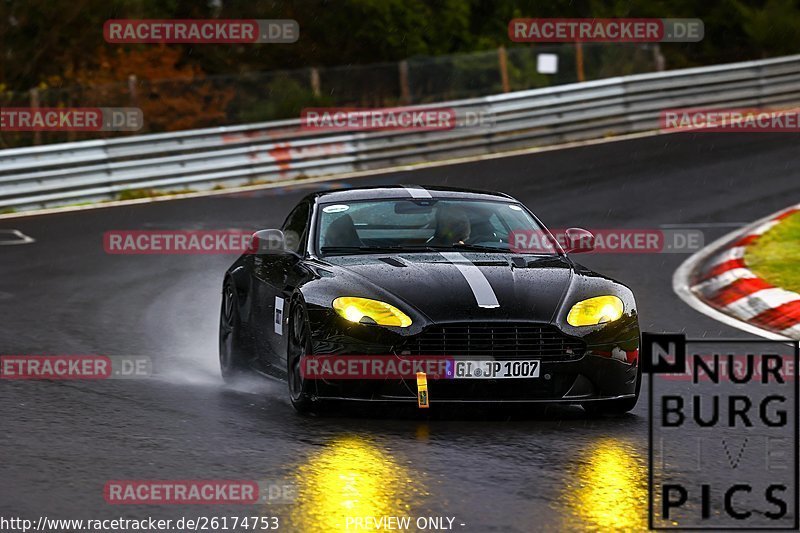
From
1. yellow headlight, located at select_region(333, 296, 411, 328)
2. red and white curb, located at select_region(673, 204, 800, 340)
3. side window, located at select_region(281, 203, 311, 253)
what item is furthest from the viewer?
red and white curb, located at select_region(673, 204, 800, 340)

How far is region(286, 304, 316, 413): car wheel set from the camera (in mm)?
8359

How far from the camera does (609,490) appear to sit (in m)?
6.61

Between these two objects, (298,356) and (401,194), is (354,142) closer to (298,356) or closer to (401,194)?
(401,194)

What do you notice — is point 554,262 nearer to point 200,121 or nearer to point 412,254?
point 412,254

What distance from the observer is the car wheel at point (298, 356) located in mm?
8359

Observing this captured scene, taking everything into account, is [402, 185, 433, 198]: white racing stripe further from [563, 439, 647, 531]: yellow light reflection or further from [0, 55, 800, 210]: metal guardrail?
[0, 55, 800, 210]: metal guardrail

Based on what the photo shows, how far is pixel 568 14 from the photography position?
3766 cm

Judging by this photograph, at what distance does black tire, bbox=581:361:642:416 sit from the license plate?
502 millimetres

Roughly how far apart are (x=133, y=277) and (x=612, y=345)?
7.66 meters

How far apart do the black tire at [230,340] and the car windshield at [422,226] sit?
3.20 feet

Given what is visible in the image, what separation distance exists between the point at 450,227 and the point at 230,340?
1.69 meters

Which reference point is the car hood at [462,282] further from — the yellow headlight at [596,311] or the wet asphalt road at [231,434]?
the wet asphalt road at [231,434]

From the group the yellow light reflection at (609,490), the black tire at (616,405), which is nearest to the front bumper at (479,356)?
the black tire at (616,405)

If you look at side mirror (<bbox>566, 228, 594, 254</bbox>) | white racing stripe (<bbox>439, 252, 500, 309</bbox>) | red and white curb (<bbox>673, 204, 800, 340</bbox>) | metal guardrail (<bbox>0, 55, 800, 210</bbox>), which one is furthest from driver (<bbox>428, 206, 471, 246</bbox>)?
metal guardrail (<bbox>0, 55, 800, 210</bbox>)
